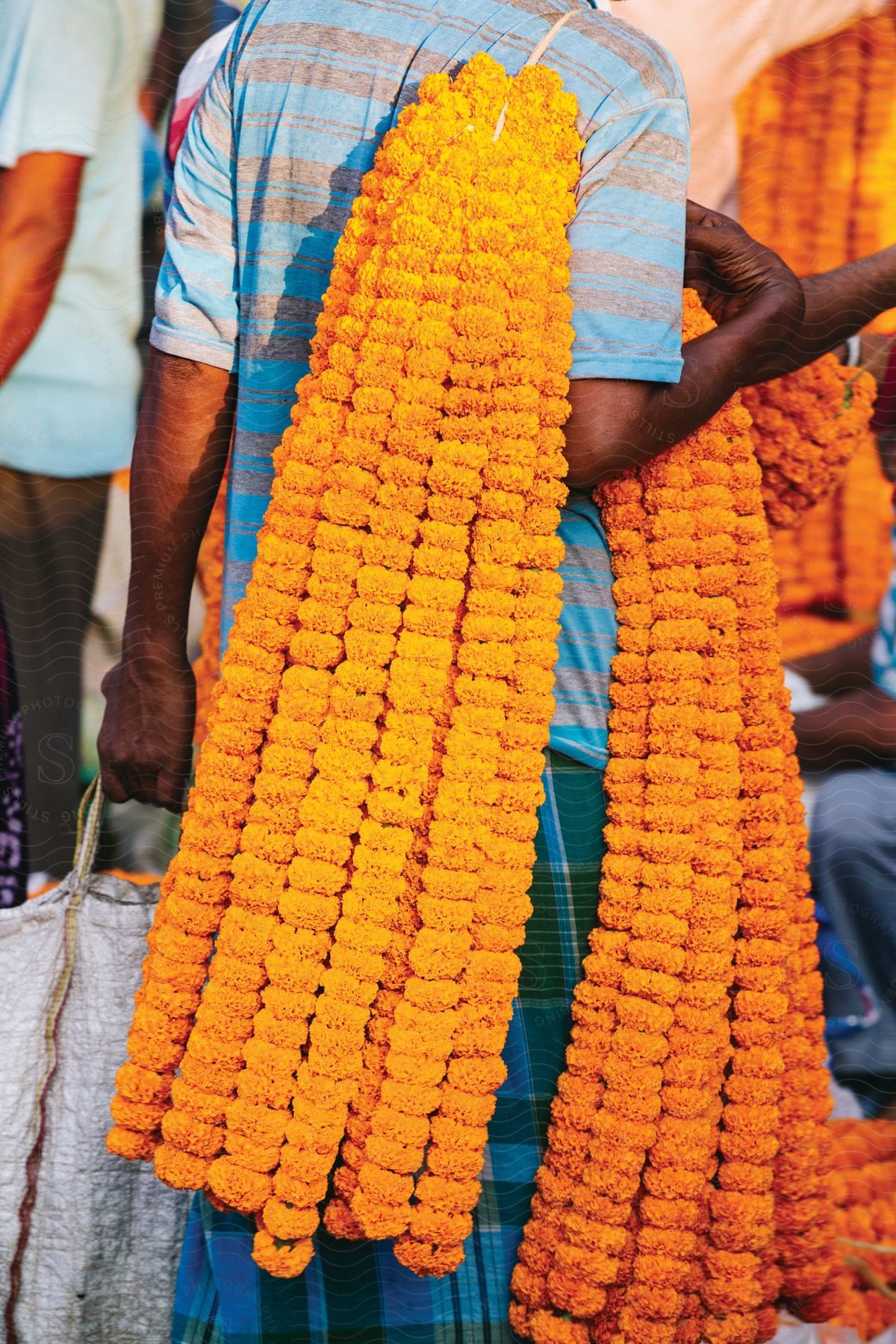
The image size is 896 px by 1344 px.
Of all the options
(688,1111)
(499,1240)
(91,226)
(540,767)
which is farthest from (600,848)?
(91,226)

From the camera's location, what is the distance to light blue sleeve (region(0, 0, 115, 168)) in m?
1.59

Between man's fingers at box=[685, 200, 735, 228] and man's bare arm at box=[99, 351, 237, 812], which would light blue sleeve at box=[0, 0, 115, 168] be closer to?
man's bare arm at box=[99, 351, 237, 812]

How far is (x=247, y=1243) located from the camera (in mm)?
1198

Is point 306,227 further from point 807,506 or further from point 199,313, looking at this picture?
point 807,506

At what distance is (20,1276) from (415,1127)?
3.04 ft

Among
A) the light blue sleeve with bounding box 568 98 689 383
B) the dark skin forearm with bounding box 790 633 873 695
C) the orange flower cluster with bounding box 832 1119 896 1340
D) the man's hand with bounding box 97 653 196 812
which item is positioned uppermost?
the light blue sleeve with bounding box 568 98 689 383

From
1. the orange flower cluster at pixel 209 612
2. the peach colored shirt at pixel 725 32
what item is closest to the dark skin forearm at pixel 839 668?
the peach colored shirt at pixel 725 32

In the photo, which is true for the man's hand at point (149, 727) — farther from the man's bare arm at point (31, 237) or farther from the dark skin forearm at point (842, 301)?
the dark skin forearm at point (842, 301)

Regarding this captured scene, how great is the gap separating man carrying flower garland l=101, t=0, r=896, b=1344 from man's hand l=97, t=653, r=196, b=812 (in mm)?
101

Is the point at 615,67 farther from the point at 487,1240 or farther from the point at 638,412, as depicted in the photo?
the point at 487,1240

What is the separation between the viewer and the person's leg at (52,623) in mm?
A: 1900

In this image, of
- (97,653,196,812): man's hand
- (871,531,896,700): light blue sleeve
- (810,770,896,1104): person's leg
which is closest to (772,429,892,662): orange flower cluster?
(871,531,896,700): light blue sleeve

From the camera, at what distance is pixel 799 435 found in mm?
1528

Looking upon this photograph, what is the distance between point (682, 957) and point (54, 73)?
5.16 ft
